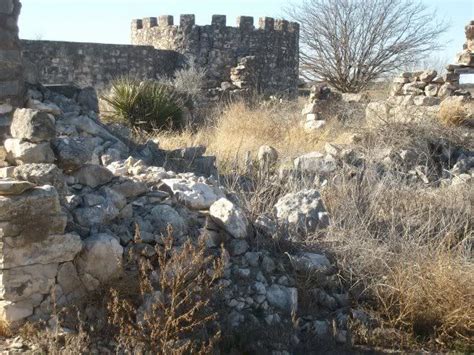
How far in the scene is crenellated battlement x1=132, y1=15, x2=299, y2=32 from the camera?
2112 centimetres

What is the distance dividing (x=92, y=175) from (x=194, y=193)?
31.9 inches

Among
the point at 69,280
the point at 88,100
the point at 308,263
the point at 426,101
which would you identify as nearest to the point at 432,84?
the point at 426,101

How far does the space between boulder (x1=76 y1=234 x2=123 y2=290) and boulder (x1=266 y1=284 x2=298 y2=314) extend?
45.2 inches

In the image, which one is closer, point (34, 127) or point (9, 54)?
point (34, 127)

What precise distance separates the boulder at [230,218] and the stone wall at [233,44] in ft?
51.1

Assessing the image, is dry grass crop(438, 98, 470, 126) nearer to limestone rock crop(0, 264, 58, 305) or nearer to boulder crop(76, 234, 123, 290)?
boulder crop(76, 234, 123, 290)

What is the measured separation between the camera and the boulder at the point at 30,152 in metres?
4.94

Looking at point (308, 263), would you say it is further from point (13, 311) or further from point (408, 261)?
point (13, 311)

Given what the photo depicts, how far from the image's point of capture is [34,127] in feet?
16.1

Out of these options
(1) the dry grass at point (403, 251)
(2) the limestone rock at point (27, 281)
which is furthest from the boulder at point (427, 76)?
(2) the limestone rock at point (27, 281)

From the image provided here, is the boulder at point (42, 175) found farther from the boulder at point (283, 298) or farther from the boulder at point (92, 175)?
the boulder at point (283, 298)

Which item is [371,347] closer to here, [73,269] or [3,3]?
[73,269]

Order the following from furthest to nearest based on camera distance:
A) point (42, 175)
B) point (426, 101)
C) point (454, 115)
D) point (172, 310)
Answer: point (426, 101) → point (454, 115) → point (42, 175) → point (172, 310)

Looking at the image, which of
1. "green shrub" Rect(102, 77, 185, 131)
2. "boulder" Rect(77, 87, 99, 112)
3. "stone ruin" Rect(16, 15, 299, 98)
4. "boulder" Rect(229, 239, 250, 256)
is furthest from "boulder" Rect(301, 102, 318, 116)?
"boulder" Rect(229, 239, 250, 256)
